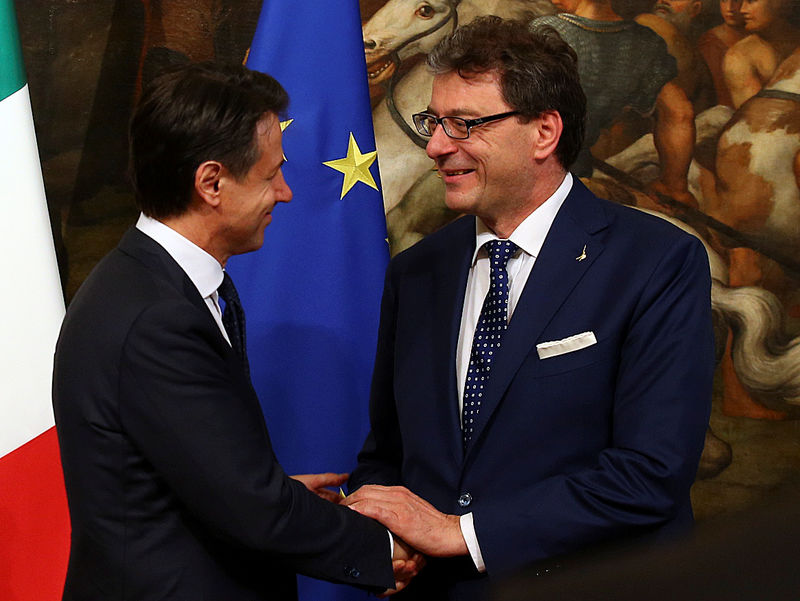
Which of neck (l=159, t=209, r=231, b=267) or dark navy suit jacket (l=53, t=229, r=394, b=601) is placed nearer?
dark navy suit jacket (l=53, t=229, r=394, b=601)

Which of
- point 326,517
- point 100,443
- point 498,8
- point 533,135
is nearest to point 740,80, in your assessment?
point 498,8

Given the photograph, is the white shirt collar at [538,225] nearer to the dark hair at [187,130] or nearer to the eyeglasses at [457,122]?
the eyeglasses at [457,122]

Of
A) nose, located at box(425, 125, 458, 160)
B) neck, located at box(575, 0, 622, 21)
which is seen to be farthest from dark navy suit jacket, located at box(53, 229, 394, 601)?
neck, located at box(575, 0, 622, 21)

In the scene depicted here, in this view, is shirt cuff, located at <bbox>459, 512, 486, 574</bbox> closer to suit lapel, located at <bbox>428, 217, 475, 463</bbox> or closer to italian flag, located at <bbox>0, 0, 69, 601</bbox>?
suit lapel, located at <bbox>428, 217, 475, 463</bbox>

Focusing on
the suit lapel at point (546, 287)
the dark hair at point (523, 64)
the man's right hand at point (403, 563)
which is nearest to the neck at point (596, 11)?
the dark hair at point (523, 64)

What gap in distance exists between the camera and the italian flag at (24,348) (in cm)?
249

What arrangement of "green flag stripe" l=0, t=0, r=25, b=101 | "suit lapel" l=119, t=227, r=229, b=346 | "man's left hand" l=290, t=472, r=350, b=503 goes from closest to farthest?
"suit lapel" l=119, t=227, r=229, b=346, "man's left hand" l=290, t=472, r=350, b=503, "green flag stripe" l=0, t=0, r=25, b=101

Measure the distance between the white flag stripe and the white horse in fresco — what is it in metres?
1.20

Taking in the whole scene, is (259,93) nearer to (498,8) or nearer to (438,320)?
(438,320)

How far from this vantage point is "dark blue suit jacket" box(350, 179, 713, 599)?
187cm

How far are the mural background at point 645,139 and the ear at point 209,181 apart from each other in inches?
57.4

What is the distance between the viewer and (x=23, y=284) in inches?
99.1

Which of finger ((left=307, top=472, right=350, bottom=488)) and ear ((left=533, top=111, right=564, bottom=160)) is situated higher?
ear ((left=533, top=111, right=564, bottom=160))

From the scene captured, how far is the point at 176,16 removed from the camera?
10.5 ft
